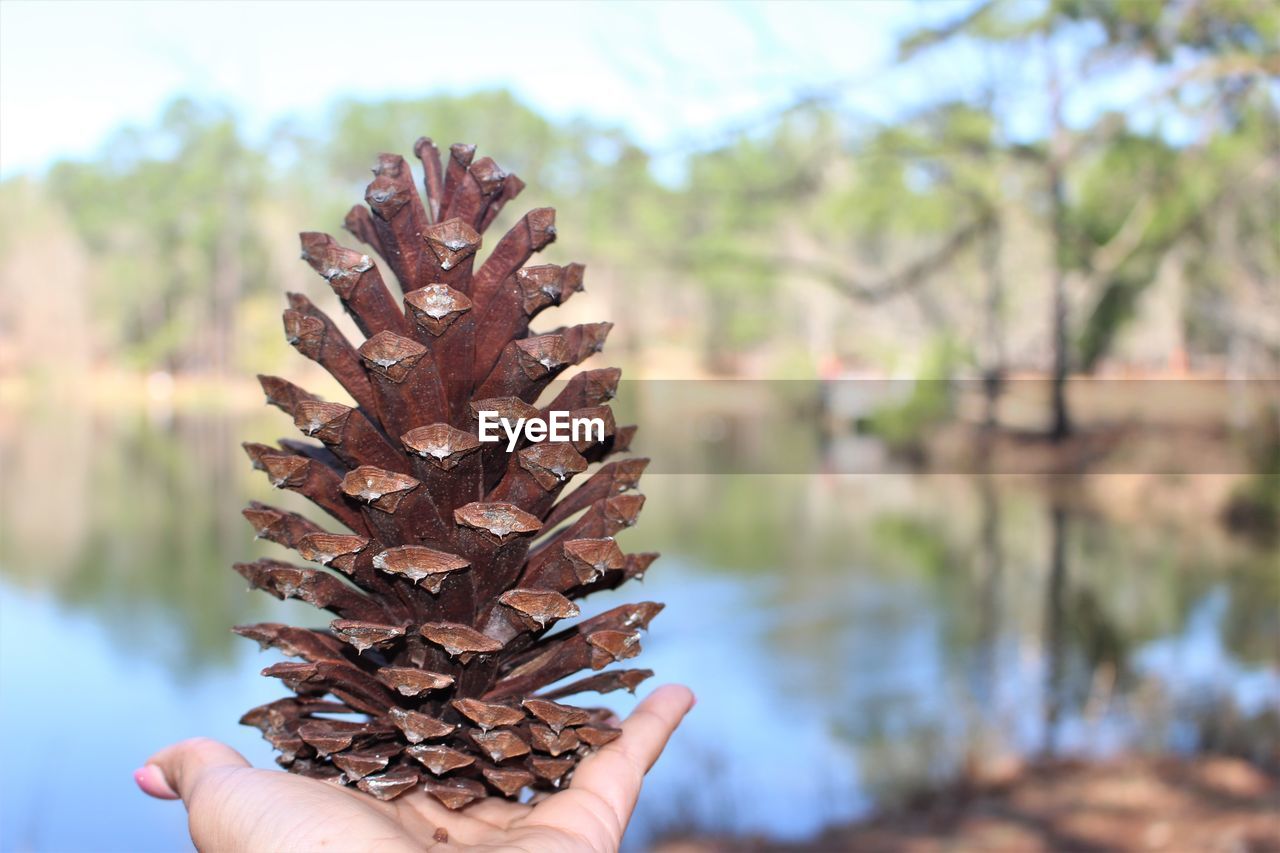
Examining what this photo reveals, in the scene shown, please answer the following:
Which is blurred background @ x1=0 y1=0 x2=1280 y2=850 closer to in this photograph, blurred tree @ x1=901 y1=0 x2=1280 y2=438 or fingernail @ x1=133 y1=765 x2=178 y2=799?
blurred tree @ x1=901 y1=0 x2=1280 y2=438

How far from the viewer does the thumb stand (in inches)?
22.6

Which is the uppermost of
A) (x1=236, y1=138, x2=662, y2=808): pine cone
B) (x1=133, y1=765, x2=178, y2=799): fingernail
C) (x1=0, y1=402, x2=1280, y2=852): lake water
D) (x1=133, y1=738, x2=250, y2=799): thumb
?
(x1=236, y1=138, x2=662, y2=808): pine cone

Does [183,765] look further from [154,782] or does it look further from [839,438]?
[839,438]

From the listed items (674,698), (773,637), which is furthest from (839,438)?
(674,698)

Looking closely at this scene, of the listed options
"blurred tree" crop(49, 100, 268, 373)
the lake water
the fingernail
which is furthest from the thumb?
"blurred tree" crop(49, 100, 268, 373)


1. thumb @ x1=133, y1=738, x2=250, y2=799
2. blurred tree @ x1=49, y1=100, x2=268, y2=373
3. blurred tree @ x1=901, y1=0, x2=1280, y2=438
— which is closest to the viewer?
thumb @ x1=133, y1=738, x2=250, y2=799

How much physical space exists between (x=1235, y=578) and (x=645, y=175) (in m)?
2.25

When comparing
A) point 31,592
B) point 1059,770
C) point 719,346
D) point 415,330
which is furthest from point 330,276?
point 719,346

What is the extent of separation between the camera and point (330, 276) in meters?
0.47

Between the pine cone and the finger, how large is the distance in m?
0.03

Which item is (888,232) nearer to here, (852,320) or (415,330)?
(852,320)

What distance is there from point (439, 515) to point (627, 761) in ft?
0.63

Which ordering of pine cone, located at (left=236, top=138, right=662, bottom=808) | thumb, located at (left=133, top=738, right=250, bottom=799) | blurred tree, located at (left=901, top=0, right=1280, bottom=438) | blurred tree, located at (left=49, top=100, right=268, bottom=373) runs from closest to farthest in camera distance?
pine cone, located at (left=236, top=138, right=662, bottom=808) → thumb, located at (left=133, top=738, right=250, bottom=799) → blurred tree, located at (left=901, top=0, right=1280, bottom=438) → blurred tree, located at (left=49, top=100, right=268, bottom=373)

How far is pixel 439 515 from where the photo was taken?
1.58 ft
